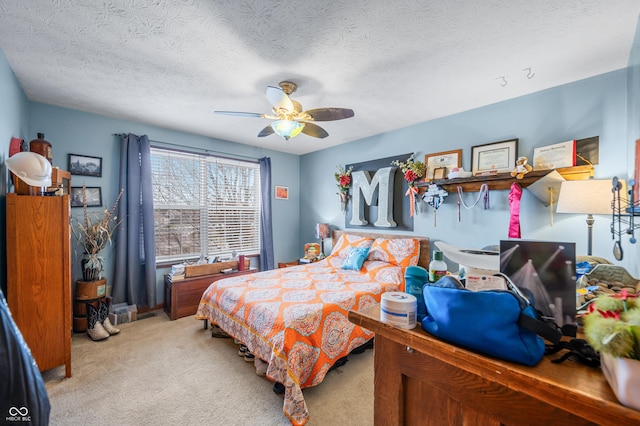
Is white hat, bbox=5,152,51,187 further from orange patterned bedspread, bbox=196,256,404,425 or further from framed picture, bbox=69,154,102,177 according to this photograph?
orange patterned bedspread, bbox=196,256,404,425

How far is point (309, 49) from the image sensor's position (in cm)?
195

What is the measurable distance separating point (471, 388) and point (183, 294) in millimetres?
3557

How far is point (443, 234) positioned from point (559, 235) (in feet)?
3.53

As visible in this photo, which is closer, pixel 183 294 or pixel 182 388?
pixel 182 388

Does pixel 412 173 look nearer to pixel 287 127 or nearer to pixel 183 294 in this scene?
pixel 287 127

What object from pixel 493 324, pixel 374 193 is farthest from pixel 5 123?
pixel 374 193

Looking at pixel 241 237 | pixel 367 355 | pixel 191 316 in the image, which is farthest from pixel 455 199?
pixel 191 316

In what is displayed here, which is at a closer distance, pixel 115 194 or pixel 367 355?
pixel 367 355

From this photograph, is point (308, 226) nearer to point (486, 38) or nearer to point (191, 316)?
point (191, 316)

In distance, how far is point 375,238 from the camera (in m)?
3.95

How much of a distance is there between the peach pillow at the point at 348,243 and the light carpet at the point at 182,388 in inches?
57.0

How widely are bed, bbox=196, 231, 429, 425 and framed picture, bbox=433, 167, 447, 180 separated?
0.80 meters

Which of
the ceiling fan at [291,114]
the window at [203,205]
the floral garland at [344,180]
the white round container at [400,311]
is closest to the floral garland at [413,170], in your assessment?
the floral garland at [344,180]

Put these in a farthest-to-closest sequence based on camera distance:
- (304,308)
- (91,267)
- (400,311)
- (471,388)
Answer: (91,267) < (304,308) < (400,311) < (471,388)
